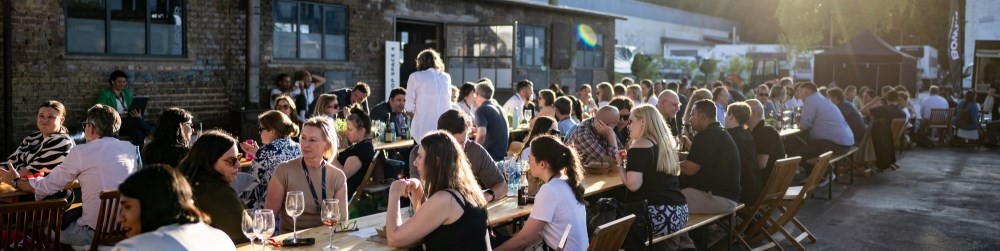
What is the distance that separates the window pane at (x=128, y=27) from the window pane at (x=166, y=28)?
0.45 feet

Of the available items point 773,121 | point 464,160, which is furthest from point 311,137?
point 773,121

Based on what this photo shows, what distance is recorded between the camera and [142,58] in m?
12.1

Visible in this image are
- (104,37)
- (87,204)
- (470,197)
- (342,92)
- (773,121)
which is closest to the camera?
(470,197)

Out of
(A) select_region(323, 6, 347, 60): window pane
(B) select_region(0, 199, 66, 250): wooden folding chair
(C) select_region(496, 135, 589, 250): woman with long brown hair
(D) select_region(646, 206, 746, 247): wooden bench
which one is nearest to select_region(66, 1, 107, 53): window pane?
(A) select_region(323, 6, 347, 60): window pane

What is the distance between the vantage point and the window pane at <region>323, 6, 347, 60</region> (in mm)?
15133

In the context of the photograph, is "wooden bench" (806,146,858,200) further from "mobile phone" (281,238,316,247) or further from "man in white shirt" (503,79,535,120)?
"mobile phone" (281,238,316,247)

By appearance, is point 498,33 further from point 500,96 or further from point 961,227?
point 961,227

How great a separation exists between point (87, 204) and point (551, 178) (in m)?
2.88

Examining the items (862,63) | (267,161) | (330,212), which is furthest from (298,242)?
(862,63)

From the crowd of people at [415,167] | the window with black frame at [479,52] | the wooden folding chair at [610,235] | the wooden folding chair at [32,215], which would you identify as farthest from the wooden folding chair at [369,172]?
the window with black frame at [479,52]

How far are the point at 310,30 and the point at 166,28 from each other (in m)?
2.76

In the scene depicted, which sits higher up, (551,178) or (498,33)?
(498,33)

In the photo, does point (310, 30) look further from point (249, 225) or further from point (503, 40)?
point (249, 225)

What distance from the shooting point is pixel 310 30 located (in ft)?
48.7
